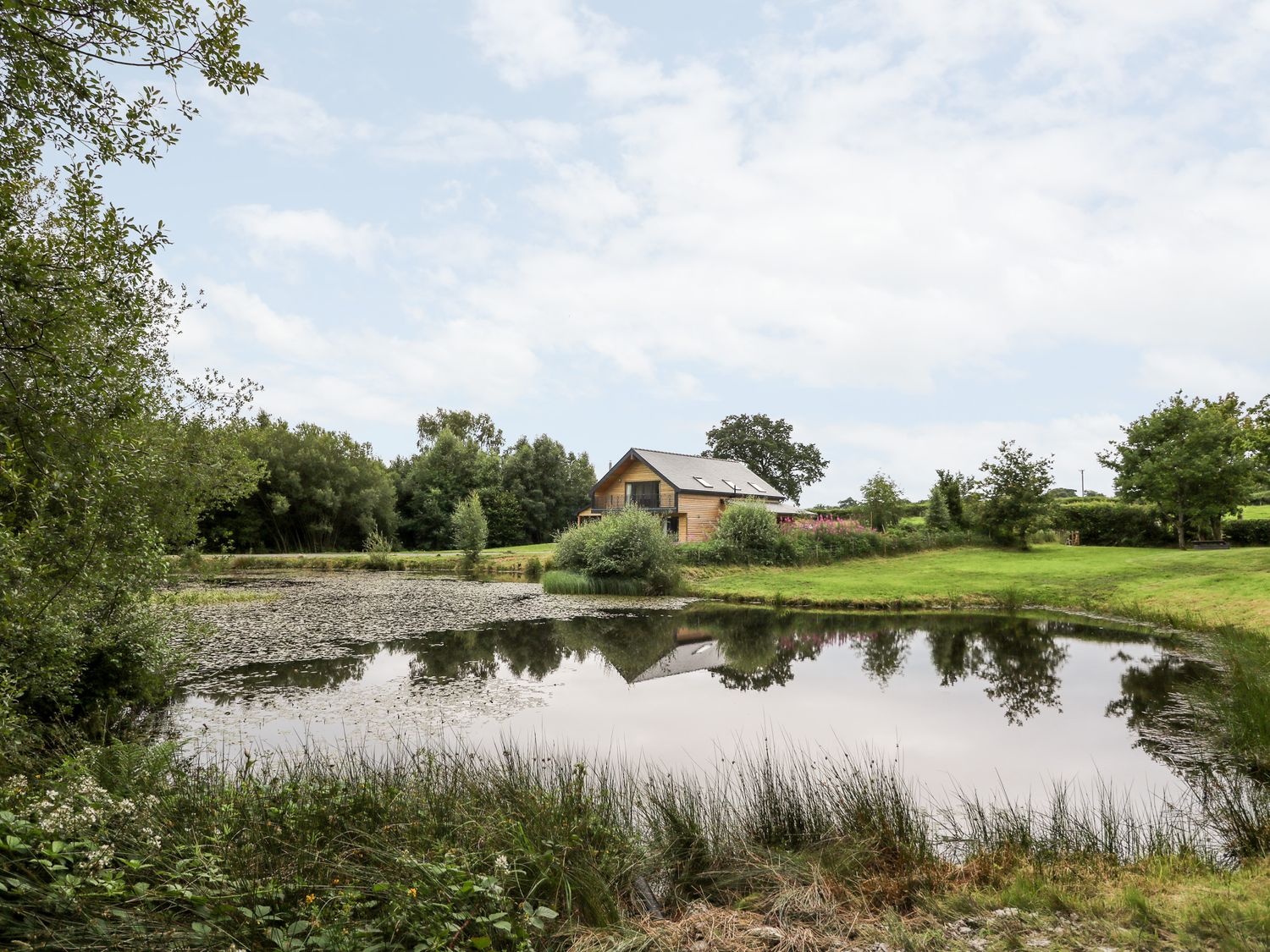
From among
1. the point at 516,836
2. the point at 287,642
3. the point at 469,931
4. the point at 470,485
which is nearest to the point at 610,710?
the point at 516,836

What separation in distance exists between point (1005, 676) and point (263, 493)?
37.2 m

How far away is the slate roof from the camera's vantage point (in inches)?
1369

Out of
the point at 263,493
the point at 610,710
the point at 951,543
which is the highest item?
the point at 263,493

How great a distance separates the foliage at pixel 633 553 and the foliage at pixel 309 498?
791 inches

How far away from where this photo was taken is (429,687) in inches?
381

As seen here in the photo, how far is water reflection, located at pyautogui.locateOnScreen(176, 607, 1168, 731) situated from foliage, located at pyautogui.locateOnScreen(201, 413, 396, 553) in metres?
27.1

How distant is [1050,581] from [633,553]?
11881mm

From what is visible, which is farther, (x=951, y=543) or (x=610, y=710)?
(x=951, y=543)

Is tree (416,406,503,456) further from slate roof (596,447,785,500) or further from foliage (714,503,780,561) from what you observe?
foliage (714,503,780,561)

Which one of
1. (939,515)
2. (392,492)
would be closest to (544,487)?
(392,492)

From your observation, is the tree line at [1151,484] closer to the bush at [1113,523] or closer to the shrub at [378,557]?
the bush at [1113,523]

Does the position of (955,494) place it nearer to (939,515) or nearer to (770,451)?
(939,515)

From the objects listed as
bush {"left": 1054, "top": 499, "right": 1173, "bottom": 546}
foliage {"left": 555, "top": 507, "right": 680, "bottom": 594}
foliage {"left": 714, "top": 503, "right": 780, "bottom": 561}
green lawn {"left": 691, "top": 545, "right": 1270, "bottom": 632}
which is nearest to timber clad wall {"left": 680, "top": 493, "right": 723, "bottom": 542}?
foliage {"left": 714, "top": 503, "right": 780, "bottom": 561}

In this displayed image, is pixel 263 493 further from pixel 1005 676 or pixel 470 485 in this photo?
pixel 1005 676
